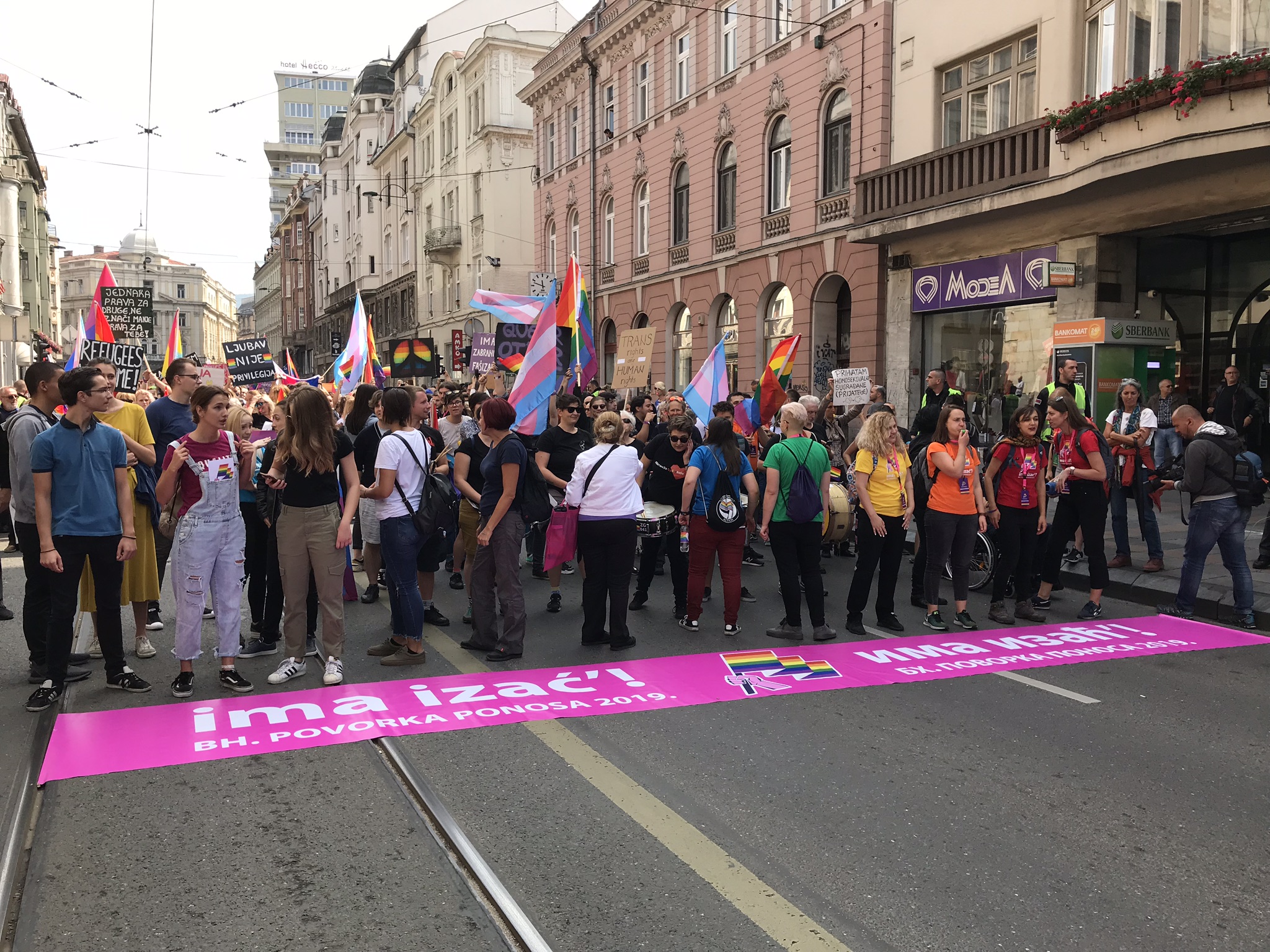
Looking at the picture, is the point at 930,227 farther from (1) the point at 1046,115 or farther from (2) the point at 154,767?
(2) the point at 154,767

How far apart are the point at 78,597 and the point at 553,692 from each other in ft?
9.08

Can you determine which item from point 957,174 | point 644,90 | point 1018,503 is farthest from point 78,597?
point 644,90

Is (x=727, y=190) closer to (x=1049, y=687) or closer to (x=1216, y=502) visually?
(x=1216, y=502)

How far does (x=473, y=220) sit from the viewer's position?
45.8 m

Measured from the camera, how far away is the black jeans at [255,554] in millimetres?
7652

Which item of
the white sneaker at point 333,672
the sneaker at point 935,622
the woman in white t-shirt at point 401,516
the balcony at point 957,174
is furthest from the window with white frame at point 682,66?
the white sneaker at point 333,672

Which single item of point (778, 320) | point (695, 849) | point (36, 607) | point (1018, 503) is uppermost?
point (778, 320)

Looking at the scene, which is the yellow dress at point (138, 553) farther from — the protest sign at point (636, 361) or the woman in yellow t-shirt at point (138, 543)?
the protest sign at point (636, 361)

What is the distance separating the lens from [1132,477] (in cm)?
1078

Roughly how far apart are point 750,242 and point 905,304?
589 centimetres

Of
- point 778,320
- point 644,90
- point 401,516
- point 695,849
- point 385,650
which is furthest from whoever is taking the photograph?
point 644,90

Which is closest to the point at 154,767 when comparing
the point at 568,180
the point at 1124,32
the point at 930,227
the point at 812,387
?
the point at 1124,32

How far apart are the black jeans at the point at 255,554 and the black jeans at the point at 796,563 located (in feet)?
12.0

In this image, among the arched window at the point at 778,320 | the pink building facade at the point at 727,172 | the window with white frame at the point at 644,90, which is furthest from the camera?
the window with white frame at the point at 644,90
